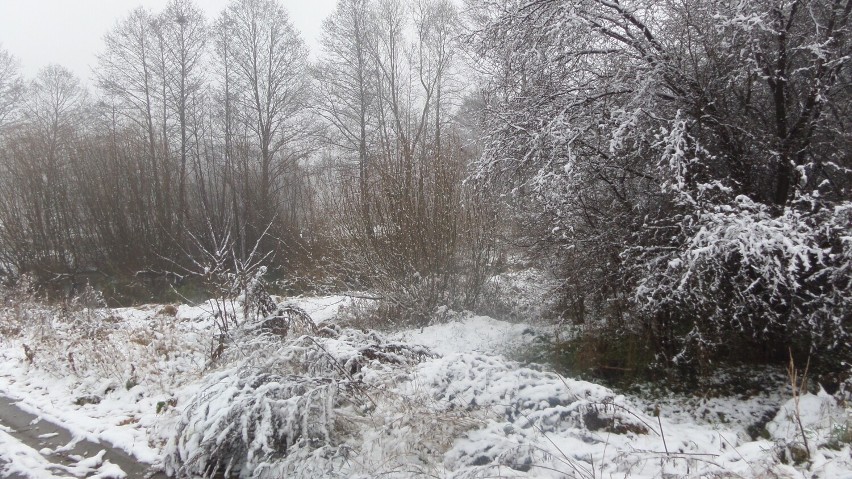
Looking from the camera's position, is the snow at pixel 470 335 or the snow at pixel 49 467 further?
the snow at pixel 470 335

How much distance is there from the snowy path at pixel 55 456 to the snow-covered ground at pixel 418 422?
0.03 metres

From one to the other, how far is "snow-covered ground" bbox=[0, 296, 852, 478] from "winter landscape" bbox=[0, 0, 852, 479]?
1.0 inches

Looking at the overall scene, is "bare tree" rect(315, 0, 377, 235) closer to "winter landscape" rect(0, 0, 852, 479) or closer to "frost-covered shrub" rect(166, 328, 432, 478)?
"winter landscape" rect(0, 0, 852, 479)

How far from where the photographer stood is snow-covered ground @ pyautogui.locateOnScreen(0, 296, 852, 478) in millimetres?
3162

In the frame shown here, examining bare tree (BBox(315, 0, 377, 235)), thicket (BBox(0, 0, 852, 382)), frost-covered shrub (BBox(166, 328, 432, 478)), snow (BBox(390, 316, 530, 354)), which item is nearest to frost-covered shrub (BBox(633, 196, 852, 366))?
thicket (BBox(0, 0, 852, 382))

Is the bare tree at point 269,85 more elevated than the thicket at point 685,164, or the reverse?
the bare tree at point 269,85

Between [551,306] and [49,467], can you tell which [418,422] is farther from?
[551,306]

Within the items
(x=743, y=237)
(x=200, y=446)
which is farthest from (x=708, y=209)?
(x=200, y=446)

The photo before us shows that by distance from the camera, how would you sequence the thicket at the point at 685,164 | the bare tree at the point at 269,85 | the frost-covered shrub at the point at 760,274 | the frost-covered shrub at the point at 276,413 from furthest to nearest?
the bare tree at the point at 269,85, the thicket at the point at 685,164, the frost-covered shrub at the point at 760,274, the frost-covered shrub at the point at 276,413

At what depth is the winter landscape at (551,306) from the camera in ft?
11.8

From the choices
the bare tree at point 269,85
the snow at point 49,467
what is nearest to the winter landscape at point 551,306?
the snow at point 49,467

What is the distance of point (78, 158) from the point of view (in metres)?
15.6

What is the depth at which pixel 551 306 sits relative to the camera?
271 inches

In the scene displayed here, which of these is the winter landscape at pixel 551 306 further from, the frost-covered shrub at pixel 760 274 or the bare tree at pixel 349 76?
the bare tree at pixel 349 76
